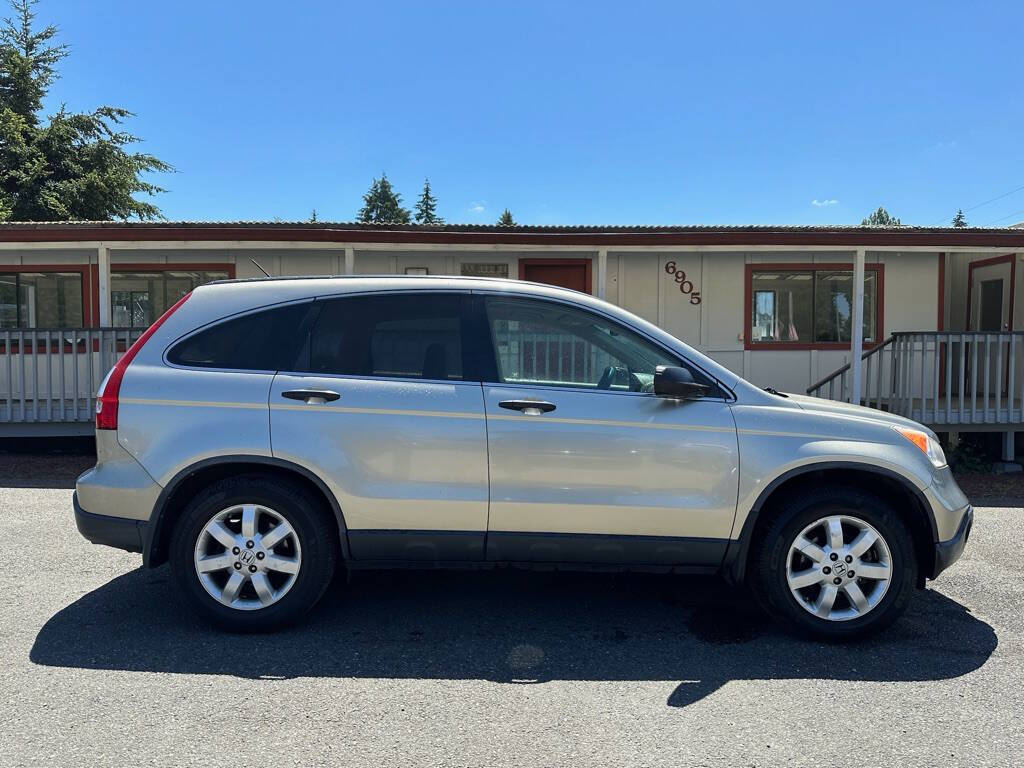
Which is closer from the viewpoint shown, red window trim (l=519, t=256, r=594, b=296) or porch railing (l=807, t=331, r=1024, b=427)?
porch railing (l=807, t=331, r=1024, b=427)

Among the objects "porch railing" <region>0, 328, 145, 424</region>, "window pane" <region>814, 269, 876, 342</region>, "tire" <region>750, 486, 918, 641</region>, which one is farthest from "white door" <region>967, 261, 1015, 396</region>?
"porch railing" <region>0, 328, 145, 424</region>

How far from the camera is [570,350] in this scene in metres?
4.02

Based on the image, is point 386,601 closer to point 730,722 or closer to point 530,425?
point 530,425

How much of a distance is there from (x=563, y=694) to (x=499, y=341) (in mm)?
1778

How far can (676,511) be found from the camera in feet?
12.2

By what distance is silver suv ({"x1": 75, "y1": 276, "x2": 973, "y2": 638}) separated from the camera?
3.71 metres

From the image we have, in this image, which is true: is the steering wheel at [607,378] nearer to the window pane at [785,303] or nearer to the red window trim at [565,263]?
the red window trim at [565,263]

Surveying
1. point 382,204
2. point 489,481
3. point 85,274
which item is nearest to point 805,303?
point 489,481

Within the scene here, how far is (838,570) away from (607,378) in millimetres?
1538

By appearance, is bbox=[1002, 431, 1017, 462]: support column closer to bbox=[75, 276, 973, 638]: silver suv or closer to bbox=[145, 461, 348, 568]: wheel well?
bbox=[75, 276, 973, 638]: silver suv

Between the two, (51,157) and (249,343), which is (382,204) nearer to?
(51,157)

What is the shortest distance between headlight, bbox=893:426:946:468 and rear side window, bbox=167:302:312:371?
10.7 feet

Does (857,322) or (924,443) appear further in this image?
(857,322)

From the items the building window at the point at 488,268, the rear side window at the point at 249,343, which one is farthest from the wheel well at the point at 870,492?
the building window at the point at 488,268
